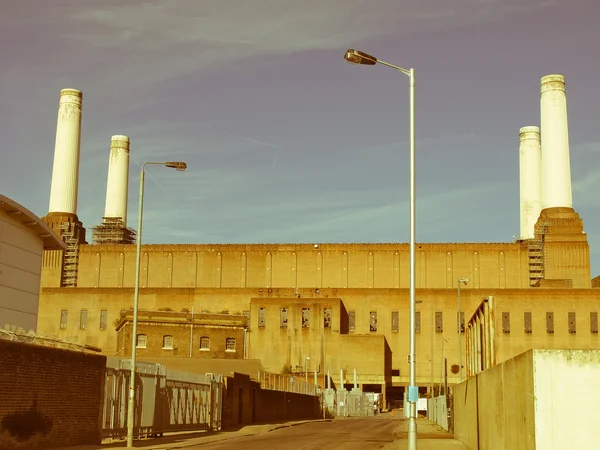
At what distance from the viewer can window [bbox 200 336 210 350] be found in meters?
87.9

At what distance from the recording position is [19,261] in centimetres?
3453

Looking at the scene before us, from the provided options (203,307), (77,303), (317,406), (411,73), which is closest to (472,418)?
(411,73)

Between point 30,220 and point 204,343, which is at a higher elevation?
point 30,220

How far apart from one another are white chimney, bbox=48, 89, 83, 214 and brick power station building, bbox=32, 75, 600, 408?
0.16 metres

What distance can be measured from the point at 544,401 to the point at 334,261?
96948 mm

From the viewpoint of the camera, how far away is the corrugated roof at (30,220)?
33125 mm

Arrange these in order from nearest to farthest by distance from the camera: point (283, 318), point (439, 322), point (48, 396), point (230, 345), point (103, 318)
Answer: point (48, 396) → point (230, 345) → point (283, 318) → point (439, 322) → point (103, 318)

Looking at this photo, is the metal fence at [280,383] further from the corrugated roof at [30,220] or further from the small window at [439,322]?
the small window at [439,322]

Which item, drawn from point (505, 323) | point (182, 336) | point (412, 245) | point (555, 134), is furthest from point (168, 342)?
point (412, 245)

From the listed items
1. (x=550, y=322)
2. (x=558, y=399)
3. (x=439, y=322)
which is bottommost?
(x=558, y=399)

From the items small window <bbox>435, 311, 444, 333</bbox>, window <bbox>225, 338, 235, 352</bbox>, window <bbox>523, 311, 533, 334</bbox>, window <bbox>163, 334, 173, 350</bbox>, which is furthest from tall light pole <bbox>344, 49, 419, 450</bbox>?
small window <bbox>435, 311, 444, 333</bbox>

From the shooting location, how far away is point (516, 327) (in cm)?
9194

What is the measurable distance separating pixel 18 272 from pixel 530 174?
81.9 m

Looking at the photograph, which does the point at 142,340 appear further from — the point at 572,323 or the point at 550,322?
the point at 572,323
